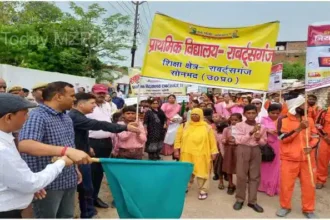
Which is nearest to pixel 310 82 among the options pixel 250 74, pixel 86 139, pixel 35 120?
pixel 250 74

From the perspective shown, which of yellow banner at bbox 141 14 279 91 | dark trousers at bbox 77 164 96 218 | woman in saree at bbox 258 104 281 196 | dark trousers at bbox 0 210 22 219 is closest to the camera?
dark trousers at bbox 0 210 22 219

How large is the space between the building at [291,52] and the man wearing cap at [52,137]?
40.2 m

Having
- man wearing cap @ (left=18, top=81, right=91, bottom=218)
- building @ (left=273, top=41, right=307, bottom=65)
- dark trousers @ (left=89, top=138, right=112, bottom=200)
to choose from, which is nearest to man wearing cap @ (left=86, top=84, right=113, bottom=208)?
dark trousers @ (left=89, top=138, right=112, bottom=200)

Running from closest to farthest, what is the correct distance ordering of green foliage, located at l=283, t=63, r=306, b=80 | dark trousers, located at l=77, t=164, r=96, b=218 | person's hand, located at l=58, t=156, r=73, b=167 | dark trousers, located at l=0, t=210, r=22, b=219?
dark trousers, located at l=0, t=210, r=22, b=219, person's hand, located at l=58, t=156, r=73, b=167, dark trousers, located at l=77, t=164, r=96, b=218, green foliage, located at l=283, t=63, r=306, b=80

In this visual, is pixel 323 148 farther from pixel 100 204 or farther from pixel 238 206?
pixel 100 204

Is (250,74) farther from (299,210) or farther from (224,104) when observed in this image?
(224,104)

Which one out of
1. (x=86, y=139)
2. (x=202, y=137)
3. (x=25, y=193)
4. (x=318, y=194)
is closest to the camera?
(x=25, y=193)

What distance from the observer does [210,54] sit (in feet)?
15.3

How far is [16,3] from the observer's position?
2098 cm

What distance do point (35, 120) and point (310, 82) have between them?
140 inches

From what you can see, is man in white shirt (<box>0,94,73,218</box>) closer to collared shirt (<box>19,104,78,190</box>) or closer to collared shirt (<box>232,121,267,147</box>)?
collared shirt (<box>19,104,78,190</box>)

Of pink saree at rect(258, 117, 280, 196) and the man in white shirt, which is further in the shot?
pink saree at rect(258, 117, 280, 196)

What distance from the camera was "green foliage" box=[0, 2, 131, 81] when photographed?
15094 millimetres

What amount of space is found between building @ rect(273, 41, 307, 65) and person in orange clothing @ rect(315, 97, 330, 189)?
35731mm
